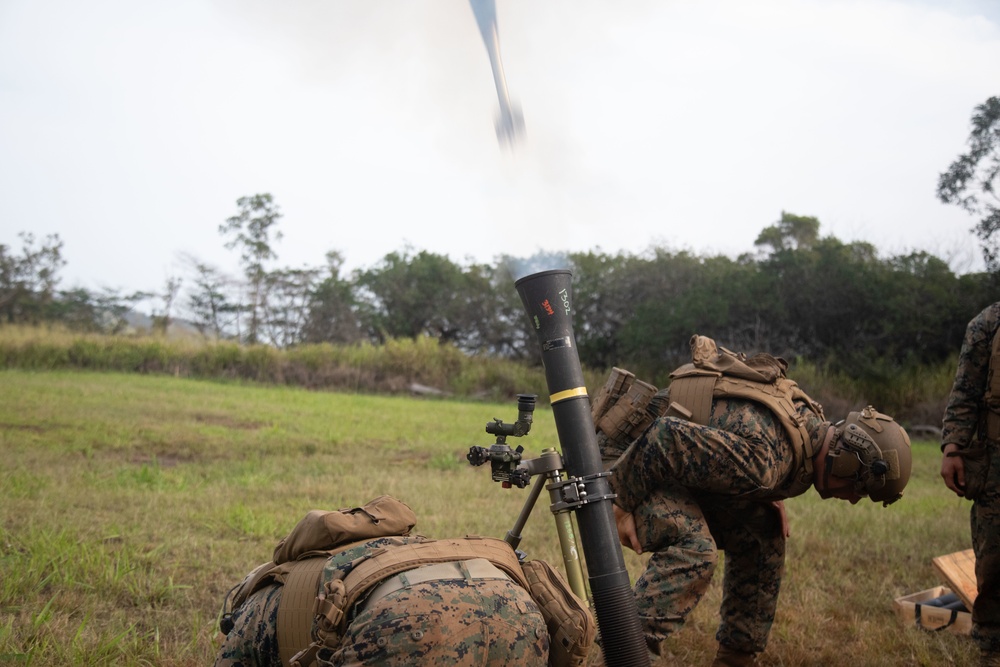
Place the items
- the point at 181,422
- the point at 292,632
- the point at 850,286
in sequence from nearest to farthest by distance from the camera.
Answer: the point at 292,632
the point at 181,422
the point at 850,286

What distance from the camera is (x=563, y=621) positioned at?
2.30 meters

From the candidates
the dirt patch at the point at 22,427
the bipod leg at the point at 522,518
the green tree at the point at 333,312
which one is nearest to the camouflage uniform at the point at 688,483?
the bipod leg at the point at 522,518

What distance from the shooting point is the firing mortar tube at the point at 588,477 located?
2561 mm

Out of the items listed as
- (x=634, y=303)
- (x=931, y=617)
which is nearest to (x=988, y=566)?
(x=931, y=617)

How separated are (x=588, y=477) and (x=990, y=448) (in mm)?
3231

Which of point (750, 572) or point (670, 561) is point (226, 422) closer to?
point (750, 572)

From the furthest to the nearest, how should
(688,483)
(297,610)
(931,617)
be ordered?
1. (931,617)
2. (688,483)
3. (297,610)

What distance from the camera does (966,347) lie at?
15.7ft

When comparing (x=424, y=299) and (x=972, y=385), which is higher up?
(x=424, y=299)

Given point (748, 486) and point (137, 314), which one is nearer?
point (748, 486)

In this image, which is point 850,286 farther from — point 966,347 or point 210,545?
point 210,545

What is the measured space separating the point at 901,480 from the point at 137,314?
3040 cm

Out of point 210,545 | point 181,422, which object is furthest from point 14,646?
point 181,422

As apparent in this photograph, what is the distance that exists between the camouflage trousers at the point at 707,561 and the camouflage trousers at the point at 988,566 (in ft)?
3.83
